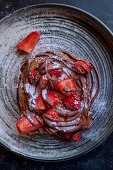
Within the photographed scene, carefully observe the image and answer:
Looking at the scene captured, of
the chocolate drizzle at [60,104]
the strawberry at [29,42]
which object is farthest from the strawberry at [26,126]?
the strawberry at [29,42]

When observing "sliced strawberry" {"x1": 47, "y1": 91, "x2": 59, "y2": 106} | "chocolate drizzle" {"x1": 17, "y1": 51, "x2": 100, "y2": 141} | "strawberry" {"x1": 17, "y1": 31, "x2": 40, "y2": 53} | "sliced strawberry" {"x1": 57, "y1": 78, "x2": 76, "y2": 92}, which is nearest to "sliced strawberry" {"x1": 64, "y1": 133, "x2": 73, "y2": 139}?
"chocolate drizzle" {"x1": 17, "y1": 51, "x2": 100, "y2": 141}

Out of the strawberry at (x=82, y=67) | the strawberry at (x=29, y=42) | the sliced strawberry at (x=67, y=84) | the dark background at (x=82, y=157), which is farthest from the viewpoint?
the dark background at (x=82, y=157)

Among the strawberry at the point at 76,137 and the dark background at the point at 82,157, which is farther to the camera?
the dark background at the point at 82,157

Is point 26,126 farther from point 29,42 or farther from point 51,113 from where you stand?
point 29,42

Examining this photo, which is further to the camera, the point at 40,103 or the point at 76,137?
the point at 76,137

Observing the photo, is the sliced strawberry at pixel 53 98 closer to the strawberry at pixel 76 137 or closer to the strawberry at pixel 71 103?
the strawberry at pixel 71 103

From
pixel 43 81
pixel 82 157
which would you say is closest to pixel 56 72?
pixel 43 81
